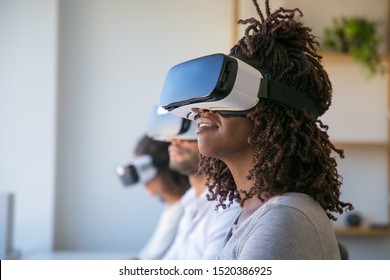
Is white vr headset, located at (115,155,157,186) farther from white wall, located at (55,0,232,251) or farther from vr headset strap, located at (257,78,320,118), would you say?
vr headset strap, located at (257,78,320,118)

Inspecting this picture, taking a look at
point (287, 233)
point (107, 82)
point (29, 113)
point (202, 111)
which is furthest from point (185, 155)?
point (287, 233)

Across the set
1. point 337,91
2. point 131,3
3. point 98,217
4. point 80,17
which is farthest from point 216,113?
point 337,91

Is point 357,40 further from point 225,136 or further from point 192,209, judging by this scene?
Answer: point 225,136

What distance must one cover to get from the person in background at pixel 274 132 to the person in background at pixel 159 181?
3.62ft

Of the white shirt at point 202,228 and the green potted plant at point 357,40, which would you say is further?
the green potted plant at point 357,40

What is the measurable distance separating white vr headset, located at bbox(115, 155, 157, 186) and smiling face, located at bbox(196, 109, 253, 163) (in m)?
1.07

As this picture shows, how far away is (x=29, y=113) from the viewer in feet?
4.90

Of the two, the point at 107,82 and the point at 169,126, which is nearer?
the point at 169,126

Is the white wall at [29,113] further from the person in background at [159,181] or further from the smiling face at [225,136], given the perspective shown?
the smiling face at [225,136]

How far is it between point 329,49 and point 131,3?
139 centimetres

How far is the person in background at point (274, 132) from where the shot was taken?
0.75 metres

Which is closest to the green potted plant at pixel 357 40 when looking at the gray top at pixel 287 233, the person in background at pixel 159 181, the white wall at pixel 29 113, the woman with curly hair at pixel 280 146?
the person in background at pixel 159 181

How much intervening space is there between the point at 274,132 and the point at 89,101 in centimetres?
102

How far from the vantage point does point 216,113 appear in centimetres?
83
